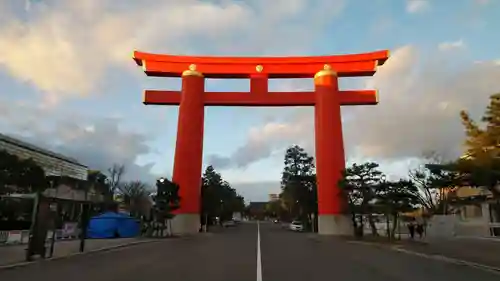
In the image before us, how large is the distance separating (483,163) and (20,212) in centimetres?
3328

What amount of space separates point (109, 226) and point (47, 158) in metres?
45.7

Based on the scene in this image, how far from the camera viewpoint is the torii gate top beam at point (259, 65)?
43.0 meters

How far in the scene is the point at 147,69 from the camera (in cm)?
4284

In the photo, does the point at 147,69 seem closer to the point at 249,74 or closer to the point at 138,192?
the point at 249,74

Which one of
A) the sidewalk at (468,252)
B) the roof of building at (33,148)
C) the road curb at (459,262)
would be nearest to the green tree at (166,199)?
the sidewalk at (468,252)

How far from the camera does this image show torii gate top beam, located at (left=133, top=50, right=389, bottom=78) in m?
43.0

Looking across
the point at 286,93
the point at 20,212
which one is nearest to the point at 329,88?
the point at 286,93

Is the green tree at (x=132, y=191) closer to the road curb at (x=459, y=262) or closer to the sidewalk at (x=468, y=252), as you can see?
the sidewalk at (x=468, y=252)

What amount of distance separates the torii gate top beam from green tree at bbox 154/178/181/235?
10051 millimetres

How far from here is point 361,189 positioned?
39.6 meters

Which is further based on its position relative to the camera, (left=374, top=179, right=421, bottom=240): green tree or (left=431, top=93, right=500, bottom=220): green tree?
(left=374, top=179, right=421, bottom=240): green tree

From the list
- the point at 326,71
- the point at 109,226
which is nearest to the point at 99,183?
the point at 109,226

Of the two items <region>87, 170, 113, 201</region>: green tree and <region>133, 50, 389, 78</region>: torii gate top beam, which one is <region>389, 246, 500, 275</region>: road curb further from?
<region>87, 170, 113, 201</region>: green tree

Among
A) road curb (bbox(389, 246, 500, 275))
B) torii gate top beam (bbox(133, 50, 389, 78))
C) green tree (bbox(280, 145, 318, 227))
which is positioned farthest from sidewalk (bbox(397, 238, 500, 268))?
green tree (bbox(280, 145, 318, 227))
